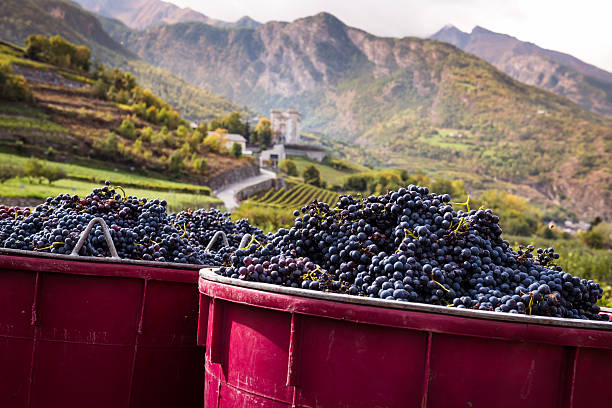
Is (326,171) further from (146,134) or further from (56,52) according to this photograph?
(56,52)

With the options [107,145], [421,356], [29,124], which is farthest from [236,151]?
[421,356]

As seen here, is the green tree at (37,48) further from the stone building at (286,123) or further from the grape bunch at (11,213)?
the grape bunch at (11,213)

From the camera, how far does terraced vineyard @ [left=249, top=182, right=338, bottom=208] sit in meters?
78.7

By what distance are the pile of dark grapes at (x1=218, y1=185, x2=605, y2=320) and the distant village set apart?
4443 inches

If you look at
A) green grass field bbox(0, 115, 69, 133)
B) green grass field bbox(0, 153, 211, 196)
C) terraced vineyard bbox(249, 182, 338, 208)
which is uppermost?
green grass field bbox(0, 115, 69, 133)

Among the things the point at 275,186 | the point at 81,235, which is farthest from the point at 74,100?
the point at 81,235

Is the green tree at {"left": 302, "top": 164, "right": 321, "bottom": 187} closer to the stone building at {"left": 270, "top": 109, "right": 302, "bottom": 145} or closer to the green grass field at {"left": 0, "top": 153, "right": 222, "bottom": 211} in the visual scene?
the green grass field at {"left": 0, "top": 153, "right": 222, "bottom": 211}

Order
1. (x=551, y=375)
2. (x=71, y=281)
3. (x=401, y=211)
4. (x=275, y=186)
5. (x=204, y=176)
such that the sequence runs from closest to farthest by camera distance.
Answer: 1. (x=551, y=375)
2. (x=401, y=211)
3. (x=71, y=281)
4. (x=204, y=176)
5. (x=275, y=186)

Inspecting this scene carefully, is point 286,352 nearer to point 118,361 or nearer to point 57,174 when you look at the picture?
point 118,361

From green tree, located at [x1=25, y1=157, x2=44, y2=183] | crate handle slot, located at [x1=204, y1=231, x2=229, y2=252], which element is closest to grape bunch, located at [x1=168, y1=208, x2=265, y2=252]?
crate handle slot, located at [x1=204, y1=231, x2=229, y2=252]

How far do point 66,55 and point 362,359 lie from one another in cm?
10537

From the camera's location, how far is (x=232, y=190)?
79.2m

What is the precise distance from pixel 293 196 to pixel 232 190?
12966mm

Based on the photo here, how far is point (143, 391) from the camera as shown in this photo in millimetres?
2816
